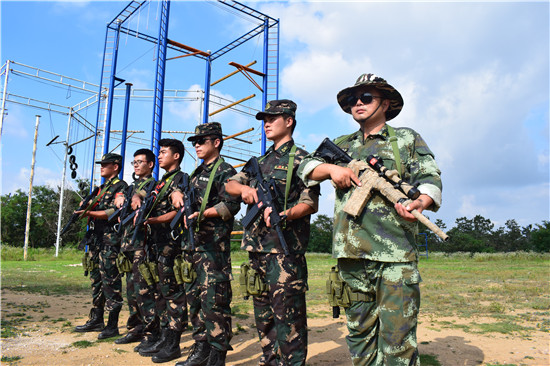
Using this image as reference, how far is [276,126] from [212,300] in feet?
Result: 6.38

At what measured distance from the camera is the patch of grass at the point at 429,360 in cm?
408

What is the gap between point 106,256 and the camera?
569 cm

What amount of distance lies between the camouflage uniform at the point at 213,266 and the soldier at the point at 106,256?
1.87m

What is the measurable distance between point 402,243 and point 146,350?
3.59m

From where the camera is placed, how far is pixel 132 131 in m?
24.2

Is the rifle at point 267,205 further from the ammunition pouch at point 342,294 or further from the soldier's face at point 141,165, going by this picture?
the soldier's face at point 141,165

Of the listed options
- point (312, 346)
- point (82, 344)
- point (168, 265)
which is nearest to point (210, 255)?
point (168, 265)

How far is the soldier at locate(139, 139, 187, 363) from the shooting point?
457 cm

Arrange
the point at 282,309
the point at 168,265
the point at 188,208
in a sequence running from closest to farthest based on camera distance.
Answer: the point at 282,309, the point at 188,208, the point at 168,265

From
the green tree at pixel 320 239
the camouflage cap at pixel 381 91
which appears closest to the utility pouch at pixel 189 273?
the camouflage cap at pixel 381 91

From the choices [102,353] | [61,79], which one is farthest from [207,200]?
[61,79]

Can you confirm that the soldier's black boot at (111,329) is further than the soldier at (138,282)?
Yes

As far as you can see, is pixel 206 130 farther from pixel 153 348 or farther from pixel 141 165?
pixel 153 348

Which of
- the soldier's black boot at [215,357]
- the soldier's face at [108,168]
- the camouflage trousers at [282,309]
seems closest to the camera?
the camouflage trousers at [282,309]
